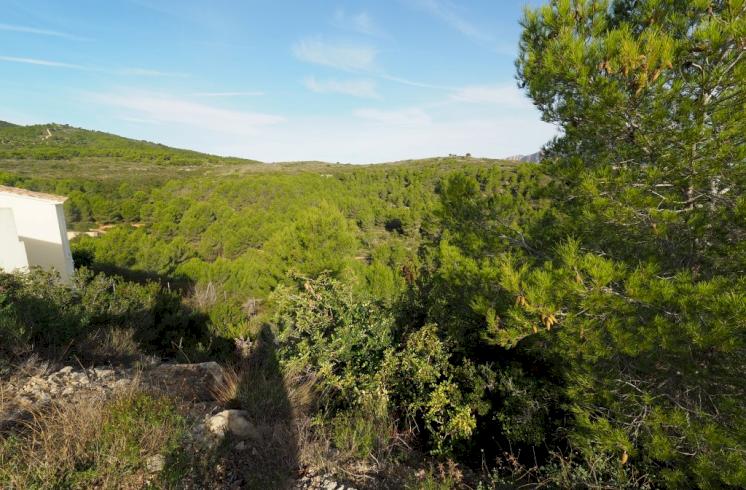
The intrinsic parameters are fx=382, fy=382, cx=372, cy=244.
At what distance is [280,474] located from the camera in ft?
8.96

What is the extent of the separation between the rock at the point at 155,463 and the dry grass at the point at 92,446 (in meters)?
0.02

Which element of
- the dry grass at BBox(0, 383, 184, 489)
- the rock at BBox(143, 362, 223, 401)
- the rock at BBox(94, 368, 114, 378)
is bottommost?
the rock at BBox(143, 362, 223, 401)

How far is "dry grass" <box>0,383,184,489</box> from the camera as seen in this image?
2.03 m

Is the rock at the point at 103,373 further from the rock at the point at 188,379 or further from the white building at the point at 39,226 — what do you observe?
the white building at the point at 39,226

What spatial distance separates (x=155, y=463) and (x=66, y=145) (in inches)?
3277

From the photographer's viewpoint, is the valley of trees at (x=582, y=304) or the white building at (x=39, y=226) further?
the white building at (x=39, y=226)

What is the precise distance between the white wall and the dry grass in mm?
7677

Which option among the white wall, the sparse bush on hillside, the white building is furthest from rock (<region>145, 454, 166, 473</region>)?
the white building

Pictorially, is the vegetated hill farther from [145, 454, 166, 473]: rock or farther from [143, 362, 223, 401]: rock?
[145, 454, 166, 473]: rock

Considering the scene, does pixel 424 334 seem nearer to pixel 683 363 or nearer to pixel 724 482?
pixel 683 363

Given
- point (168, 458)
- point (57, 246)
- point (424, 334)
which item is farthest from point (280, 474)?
point (57, 246)

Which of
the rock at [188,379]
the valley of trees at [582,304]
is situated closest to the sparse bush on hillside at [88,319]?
the valley of trees at [582,304]

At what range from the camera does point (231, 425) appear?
3.17m

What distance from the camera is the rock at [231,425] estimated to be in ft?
10.1
